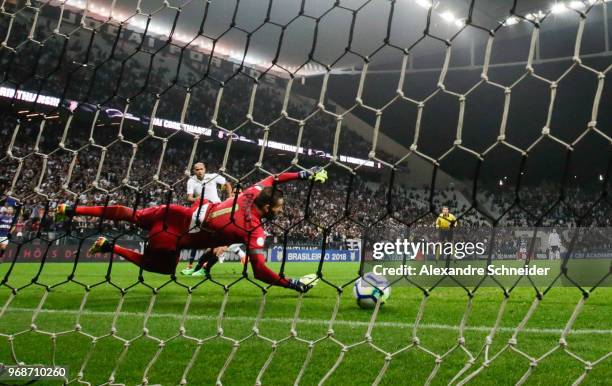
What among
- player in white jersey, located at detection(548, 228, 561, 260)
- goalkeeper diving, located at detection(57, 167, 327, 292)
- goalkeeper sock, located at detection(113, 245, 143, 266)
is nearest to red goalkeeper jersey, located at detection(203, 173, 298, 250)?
goalkeeper diving, located at detection(57, 167, 327, 292)

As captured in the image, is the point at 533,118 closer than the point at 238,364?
No

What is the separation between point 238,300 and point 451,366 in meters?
3.45

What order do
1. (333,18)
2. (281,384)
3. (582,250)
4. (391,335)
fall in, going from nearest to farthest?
(281,384)
(391,335)
(582,250)
(333,18)

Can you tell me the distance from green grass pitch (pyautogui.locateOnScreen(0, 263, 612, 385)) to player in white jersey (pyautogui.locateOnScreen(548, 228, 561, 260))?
7401 millimetres

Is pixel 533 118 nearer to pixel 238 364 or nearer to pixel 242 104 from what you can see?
pixel 242 104

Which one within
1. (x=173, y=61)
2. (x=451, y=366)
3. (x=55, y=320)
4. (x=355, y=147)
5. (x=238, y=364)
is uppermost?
(x=173, y=61)

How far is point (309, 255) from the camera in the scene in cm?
1653

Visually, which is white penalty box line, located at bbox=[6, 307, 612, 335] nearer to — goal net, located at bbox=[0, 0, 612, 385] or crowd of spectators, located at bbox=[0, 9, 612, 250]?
goal net, located at bbox=[0, 0, 612, 385]

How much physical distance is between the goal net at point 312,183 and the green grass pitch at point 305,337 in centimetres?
3

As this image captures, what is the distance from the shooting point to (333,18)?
60.2 feet

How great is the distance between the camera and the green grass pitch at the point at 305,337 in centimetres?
271

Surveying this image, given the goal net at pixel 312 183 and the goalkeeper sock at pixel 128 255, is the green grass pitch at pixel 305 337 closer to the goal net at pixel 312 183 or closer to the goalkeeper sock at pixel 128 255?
the goal net at pixel 312 183

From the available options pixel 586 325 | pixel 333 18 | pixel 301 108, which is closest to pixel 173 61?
pixel 301 108

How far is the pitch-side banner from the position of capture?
52.9 feet
